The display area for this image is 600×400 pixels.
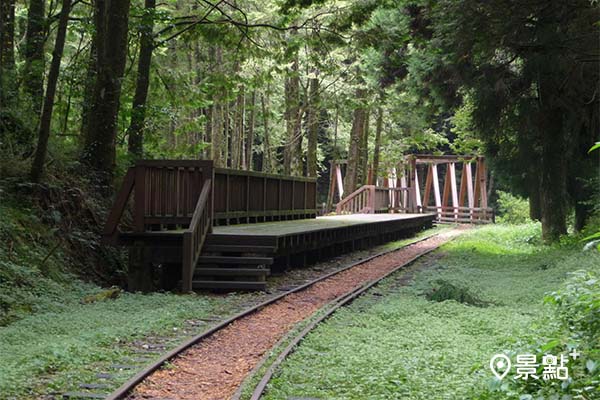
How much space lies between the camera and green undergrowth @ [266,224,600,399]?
18.8 feet

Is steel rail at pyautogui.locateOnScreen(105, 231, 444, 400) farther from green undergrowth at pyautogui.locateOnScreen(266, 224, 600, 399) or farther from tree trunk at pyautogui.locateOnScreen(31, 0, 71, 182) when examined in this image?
tree trunk at pyautogui.locateOnScreen(31, 0, 71, 182)

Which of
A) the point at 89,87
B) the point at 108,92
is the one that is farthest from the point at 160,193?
the point at 89,87

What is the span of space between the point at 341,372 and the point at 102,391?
2.01 m

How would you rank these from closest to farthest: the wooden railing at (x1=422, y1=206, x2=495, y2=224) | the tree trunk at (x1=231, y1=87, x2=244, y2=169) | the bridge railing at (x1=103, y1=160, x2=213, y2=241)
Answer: the bridge railing at (x1=103, y1=160, x2=213, y2=241) < the tree trunk at (x1=231, y1=87, x2=244, y2=169) < the wooden railing at (x1=422, y1=206, x2=495, y2=224)

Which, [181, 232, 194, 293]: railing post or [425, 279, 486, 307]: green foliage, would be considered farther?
[181, 232, 194, 293]: railing post

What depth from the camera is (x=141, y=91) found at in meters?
16.7

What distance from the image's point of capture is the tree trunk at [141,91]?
52.5ft

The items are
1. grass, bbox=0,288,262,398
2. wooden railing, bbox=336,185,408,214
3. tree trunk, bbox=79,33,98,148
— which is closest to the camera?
grass, bbox=0,288,262,398

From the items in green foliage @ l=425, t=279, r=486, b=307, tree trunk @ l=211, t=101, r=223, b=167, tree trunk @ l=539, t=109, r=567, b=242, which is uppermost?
tree trunk @ l=211, t=101, r=223, b=167

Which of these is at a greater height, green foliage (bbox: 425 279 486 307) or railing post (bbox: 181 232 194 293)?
railing post (bbox: 181 232 194 293)

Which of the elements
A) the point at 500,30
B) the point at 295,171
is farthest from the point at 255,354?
the point at 295,171

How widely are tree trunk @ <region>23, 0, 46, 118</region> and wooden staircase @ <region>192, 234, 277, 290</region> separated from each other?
5.36m

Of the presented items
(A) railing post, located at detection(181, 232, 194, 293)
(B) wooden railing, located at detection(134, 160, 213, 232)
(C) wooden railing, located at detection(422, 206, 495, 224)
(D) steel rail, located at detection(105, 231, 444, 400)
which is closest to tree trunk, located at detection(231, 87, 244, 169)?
(C) wooden railing, located at detection(422, 206, 495, 224)

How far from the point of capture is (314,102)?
84.7 ft
